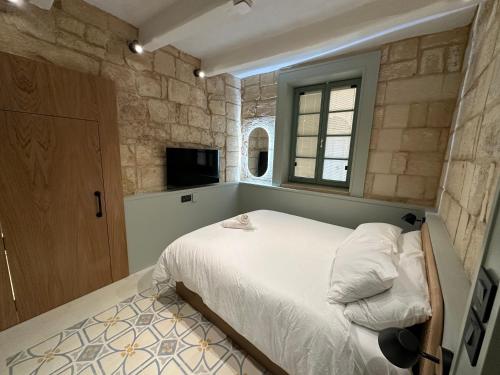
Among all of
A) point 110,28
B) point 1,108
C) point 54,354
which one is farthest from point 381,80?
point 54,354

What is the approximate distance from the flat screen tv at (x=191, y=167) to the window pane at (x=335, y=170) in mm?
1654

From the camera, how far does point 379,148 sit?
7.75 feet

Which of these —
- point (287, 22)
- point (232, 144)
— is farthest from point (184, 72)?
point (287, 22)

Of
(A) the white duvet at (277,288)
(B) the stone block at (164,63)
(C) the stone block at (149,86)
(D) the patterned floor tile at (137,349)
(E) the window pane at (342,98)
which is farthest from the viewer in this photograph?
(E) the window pane at (342,98)

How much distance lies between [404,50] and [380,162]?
1173 millimetres

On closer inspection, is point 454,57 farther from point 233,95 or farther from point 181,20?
point 233,95

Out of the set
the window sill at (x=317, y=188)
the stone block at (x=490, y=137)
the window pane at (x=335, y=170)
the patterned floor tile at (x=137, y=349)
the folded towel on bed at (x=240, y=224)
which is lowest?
the patterned floor tile at (x=137, y=349)

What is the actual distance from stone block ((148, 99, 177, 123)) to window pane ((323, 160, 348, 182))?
2216mm

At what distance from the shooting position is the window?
2740mm

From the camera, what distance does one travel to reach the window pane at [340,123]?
273cm

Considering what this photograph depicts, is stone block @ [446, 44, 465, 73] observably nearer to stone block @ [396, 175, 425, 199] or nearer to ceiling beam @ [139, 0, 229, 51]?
stone block @ [396, 175, 425, 199]

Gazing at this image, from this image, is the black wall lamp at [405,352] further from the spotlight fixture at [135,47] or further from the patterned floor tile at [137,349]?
the spotlight fixture at [135,47]

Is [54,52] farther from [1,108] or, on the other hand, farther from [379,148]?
[379,148]

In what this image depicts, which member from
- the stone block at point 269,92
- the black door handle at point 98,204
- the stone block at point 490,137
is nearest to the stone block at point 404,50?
the stone block at point 269,92
